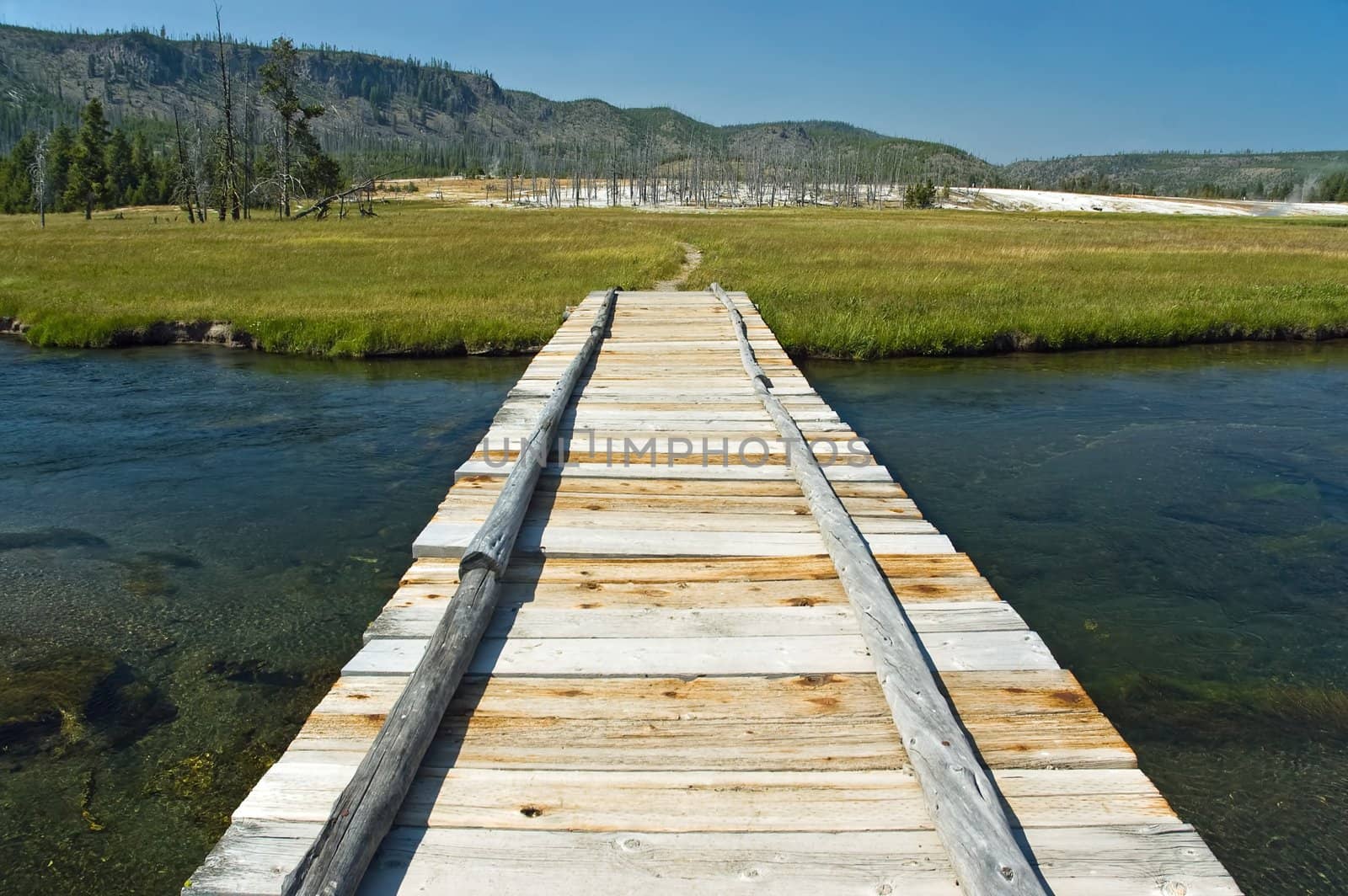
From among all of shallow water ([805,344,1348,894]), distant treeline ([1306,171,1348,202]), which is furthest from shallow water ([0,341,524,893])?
distant treeline ([1306,171,1348,202])

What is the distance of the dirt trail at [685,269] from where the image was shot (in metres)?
21.3

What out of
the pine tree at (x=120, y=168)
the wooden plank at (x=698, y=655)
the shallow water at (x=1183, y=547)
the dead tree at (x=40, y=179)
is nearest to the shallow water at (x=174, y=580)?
the wooden plank at (x=698, y=655)

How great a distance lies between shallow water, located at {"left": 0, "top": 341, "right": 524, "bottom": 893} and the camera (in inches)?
180

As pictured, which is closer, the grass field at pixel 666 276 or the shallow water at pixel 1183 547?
the shallow water at pixel 1183 547

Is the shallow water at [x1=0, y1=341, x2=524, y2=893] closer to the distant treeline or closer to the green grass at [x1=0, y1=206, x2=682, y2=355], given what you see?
the green grass at [x1=0, y1=206, x2=682, y2=355]

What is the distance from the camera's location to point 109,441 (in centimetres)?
1085

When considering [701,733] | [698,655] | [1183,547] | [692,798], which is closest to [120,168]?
[1183,547]

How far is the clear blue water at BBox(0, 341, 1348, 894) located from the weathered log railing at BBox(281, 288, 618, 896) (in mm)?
2117

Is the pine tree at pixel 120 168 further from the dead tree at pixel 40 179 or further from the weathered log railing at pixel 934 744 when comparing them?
the weathered log railing at pixel 934 744

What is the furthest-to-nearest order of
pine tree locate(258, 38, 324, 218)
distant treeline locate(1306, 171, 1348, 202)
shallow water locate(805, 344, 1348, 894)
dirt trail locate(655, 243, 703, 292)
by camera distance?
distant treeline locate(1306, 171, 1348, 202), pine tree locate(258, 38, 324, 218), dirt trail locate(655, 243, 703, 292), shallow water locate(805, 344, 1348, 894)

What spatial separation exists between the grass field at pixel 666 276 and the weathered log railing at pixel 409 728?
42.2 ft

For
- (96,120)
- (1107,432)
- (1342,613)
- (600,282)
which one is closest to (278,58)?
(96,120)

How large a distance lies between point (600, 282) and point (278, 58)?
6032 centimetres

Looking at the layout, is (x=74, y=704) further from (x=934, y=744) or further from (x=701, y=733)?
(x=934, y=744)
